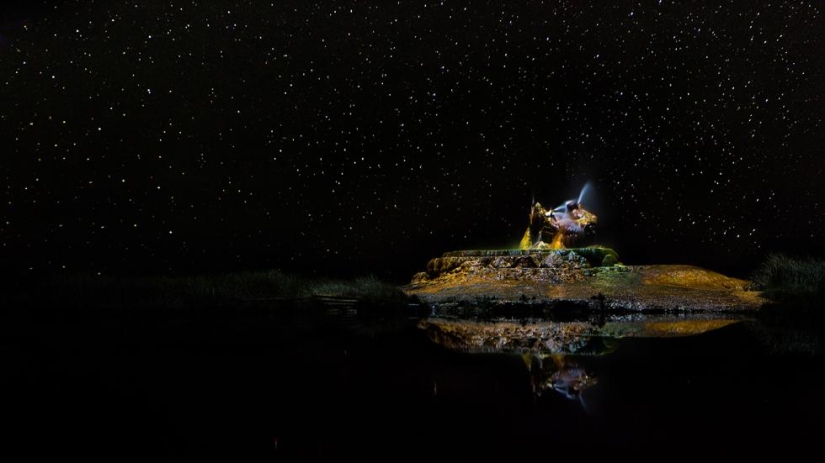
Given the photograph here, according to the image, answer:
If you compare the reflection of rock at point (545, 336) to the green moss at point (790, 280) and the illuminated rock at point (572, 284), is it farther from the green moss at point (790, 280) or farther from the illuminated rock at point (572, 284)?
the green moss at point (790, 280)

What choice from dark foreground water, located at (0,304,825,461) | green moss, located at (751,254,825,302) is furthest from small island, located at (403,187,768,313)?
dark foreground water, located at (0,304,825,461)

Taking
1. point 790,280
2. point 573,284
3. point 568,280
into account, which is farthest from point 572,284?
point 790,280

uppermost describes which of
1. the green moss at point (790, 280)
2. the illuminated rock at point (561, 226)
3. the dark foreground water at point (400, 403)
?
the illuminated rock at point (561, 226)

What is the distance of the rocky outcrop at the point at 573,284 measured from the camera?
7.19m

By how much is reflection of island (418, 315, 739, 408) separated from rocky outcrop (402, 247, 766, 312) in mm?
1971

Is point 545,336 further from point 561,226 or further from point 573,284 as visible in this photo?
point 561,226

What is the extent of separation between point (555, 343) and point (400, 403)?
2095 mm

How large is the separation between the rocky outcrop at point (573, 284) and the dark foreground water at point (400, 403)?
3.87m

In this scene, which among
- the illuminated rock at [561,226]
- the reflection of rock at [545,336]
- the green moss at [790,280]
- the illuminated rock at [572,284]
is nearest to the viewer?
the reflection of rock at [545,336]

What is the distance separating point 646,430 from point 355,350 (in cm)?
216

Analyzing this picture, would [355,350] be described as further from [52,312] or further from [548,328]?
[52,312]

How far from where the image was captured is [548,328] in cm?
493

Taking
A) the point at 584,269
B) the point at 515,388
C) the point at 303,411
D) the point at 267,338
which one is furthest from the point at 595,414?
the point at 584,269

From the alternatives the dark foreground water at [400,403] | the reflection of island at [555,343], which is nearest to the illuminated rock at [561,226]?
the reflection of island at [555,343]
